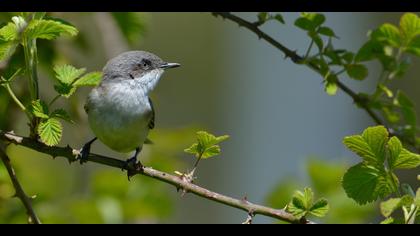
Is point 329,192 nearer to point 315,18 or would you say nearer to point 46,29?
point 315,18

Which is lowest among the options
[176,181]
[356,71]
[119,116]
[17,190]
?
[176,181]

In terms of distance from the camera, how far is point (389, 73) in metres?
2.87

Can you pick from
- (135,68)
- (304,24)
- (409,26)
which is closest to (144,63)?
(135,68)

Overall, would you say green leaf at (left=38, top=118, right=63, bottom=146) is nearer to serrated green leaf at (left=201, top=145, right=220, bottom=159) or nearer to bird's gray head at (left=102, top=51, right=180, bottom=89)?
serrated green leaf at (left=201, top=145, right=220, bottom=159)

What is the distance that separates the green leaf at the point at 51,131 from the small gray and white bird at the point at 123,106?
0.84 m

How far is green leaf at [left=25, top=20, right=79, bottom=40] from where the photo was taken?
6.90 ft

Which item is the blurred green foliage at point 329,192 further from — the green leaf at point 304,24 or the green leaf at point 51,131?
the green leaf at point 51,131

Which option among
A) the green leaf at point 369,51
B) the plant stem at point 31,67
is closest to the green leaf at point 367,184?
the green leaf at point 369,51

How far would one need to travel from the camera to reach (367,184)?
76.6 inches

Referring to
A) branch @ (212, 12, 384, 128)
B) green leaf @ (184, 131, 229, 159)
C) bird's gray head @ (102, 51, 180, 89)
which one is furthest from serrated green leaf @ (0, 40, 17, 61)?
bird's gray head @ (102, 51, 180, 89)

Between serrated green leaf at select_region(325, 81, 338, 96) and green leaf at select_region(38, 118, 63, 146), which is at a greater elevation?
serrated green leaf at select_region(325, 81, 338, 96)

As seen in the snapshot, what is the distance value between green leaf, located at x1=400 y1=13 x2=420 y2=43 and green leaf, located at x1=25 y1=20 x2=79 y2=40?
51.0 inches

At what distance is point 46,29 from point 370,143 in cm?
102
